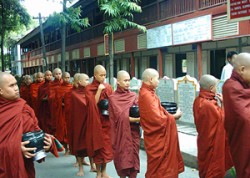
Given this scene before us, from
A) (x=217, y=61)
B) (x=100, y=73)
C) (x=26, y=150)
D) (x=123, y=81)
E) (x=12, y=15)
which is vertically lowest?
(x=26, y=150)

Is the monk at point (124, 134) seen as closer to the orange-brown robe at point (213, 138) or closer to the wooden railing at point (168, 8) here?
the orange-brown robe at point (213, 138)

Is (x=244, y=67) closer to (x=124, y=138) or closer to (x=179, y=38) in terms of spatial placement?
(x=124, y=138)

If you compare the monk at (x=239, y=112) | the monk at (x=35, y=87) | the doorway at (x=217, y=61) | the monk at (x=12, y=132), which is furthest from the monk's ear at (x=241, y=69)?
the doorway at (x=217, y=61)

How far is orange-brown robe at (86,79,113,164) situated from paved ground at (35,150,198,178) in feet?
1.64

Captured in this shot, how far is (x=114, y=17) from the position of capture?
1208 cm

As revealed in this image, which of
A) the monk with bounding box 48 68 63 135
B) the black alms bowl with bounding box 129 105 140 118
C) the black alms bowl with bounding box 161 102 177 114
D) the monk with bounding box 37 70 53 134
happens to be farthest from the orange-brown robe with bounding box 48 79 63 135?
the black alms bowl with bounding box 161 102 177 114

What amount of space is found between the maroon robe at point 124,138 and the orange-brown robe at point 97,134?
0.60 m

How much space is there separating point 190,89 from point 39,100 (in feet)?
11.8

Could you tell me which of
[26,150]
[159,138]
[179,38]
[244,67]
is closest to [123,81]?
[159,138]

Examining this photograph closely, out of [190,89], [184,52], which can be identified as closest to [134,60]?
[184,52]

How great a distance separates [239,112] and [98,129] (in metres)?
2.71

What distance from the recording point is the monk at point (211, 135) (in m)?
4.27

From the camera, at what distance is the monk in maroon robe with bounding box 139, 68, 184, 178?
162 inches

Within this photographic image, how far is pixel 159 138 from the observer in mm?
4156
